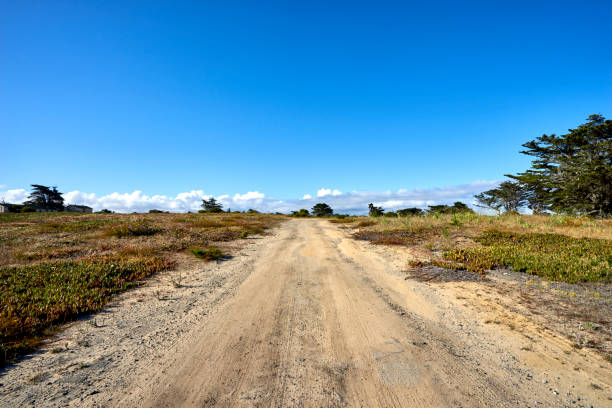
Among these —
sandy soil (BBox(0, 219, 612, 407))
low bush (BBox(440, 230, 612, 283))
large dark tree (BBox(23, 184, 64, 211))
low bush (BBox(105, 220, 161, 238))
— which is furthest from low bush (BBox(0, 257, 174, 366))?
large dark tree (BBox(23, 184, 64, 211))

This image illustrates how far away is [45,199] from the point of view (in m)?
58.5

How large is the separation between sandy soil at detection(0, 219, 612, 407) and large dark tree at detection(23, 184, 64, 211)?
7630 centimetres

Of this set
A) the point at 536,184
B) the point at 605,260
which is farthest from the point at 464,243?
the point at 536,184

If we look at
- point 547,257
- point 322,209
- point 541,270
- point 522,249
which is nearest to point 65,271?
point 541,270

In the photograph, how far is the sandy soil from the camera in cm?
296

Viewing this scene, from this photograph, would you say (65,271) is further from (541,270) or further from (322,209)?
(322,209)

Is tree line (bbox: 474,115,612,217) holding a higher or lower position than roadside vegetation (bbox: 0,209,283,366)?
higher

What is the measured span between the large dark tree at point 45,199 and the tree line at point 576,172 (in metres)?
86.1

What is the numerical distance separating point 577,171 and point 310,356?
43.5 meters

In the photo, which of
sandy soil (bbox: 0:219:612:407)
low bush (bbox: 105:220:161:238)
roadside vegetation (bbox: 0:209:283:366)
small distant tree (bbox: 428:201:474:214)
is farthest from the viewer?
small distant tree (bbox: 428:201:474:214)

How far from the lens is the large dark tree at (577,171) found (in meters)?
27.6

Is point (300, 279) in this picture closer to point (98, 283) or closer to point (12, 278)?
point (98, 283)

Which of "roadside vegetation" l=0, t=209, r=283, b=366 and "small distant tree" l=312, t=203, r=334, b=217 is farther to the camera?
"small distant tree" l=312, t=203, r=334, b=217

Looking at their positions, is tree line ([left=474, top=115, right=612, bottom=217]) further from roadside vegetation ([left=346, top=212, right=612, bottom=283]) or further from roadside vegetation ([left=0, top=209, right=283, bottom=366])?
roadside vegetation ([left=0, top=209, right=283, bottom=366])
